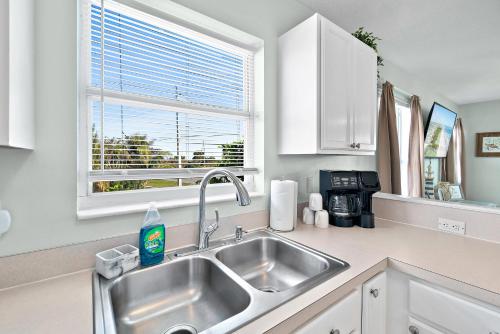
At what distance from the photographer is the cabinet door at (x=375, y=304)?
0.90 m

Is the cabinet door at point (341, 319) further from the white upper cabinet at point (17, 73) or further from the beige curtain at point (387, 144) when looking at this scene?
the beige curtain at point (387, 144)

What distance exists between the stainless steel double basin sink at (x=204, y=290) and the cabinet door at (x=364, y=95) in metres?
0.99

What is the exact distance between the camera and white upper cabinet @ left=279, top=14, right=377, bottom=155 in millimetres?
1298

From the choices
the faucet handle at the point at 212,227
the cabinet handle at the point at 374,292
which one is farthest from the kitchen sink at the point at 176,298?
the cabinet handle at the point at 374,292

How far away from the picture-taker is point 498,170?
1.96m

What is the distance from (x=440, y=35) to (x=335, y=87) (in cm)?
146

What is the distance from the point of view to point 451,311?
0.83 meters

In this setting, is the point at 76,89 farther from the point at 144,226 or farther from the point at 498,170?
the point at 498,170

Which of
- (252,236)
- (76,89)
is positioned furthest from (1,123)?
(252,236)

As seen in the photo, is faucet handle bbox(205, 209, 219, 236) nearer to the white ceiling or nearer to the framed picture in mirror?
the white ceiling

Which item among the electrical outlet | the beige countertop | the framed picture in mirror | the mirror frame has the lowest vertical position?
the beige countertop

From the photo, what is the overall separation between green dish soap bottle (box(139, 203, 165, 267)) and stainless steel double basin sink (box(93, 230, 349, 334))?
0.13ft

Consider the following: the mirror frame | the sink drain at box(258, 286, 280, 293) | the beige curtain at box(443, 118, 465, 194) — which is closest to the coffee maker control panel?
the mirror frame

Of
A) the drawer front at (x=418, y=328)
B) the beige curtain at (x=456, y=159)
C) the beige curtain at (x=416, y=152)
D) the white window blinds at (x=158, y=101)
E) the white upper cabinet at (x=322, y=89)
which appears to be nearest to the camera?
the drawer front at (x=418, y=328)
